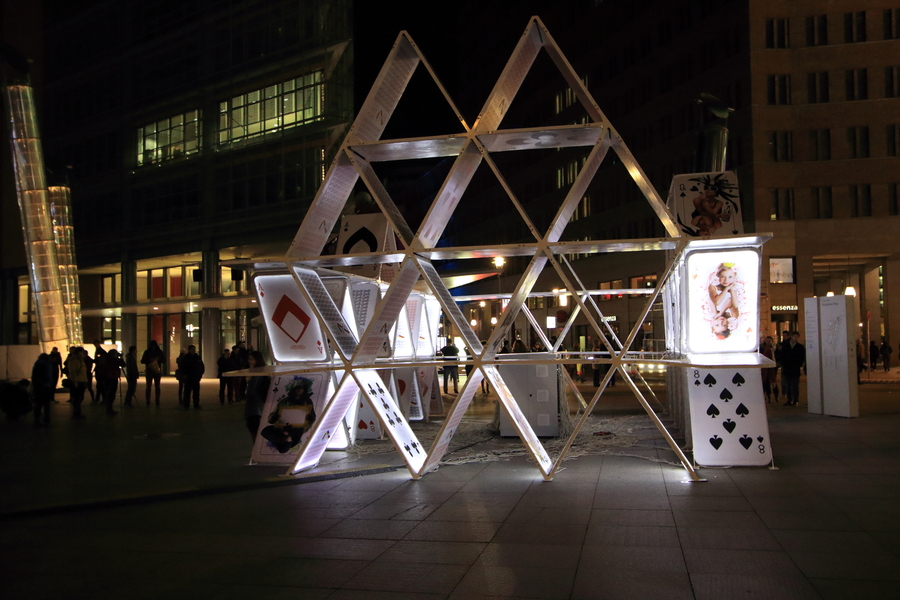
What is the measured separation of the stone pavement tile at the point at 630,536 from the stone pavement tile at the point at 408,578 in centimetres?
140

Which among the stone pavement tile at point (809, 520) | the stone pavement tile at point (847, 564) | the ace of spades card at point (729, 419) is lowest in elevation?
the stone pavement tile at point (809, 520)

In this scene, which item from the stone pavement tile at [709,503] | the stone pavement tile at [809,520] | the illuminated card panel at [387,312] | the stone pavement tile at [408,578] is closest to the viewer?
the stone pavement tile at [408,578]

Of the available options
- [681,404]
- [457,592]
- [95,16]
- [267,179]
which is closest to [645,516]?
[457,592]

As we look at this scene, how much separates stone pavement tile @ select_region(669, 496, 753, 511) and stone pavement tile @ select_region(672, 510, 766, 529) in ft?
0.46

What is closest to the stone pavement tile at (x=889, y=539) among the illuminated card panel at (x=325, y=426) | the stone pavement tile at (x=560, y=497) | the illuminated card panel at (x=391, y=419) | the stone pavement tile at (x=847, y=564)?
the stone pavement tile at (x=847, y=564)

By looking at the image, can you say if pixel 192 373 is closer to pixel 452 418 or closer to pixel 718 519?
pixel 452 418

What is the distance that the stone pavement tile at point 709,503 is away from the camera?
7.96 metres

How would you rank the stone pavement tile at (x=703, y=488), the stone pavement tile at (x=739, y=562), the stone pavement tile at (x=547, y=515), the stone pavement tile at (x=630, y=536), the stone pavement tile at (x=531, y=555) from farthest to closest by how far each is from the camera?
the stone pavement tile at (x=703, y=488) < the stone pavement tile at (x=547, y=515) < the stone pavement tile at (x=630, y=536) < the stone pavement tile at (x=531, y=555) < the stone pavement tile at (x=739, y=562)

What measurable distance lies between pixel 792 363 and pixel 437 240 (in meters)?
12.8

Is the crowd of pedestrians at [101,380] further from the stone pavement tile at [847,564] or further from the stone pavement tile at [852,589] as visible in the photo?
the stone pavement tile at [852,589]

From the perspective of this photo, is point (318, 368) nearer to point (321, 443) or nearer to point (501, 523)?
point (321, 443)

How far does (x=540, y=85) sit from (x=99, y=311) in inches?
1463

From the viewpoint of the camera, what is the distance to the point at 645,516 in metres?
Result: 7.63

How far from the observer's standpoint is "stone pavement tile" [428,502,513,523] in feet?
25.4
